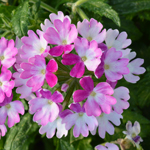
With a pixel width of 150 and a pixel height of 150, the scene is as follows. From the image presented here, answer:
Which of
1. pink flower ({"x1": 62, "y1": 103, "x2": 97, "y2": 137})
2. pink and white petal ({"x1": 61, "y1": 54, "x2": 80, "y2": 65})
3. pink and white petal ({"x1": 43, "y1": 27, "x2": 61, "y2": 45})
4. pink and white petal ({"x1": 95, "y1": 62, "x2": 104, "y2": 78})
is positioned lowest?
pink flower ({"x1": 62, "y1": 103, "x2": 97, "y2": 137})

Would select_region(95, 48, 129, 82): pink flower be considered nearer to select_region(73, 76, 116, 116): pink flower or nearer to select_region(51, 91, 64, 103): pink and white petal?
select_region(73, 76, 116, 116): pink flower

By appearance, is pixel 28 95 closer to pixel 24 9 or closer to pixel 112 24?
pixel 24 9

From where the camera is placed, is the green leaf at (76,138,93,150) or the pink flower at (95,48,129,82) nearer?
the pink flower at (95,48,129,82)

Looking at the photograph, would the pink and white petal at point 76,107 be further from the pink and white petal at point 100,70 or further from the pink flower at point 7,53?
the pink flower at point 7,53

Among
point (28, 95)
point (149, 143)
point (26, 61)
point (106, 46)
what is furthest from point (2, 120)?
point (149, 143)

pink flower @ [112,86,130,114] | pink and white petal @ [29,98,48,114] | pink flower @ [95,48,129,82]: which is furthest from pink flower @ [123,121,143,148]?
pink and white petal @ [29,98,48,114]

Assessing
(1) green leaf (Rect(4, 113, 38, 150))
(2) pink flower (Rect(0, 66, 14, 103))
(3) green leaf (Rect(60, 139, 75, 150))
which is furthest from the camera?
(3) green leaf (Rect(60, 139, 75, 150))
